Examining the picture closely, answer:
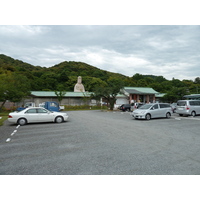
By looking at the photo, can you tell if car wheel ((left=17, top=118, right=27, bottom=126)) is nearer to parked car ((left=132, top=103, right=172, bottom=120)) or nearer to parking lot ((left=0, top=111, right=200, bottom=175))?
parking lot ((left=0, top=111, right=200, bottom=175))

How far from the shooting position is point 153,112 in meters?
15.7

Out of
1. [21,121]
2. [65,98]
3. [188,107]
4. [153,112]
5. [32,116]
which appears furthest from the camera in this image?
[65,98]

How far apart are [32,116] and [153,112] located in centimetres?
1037

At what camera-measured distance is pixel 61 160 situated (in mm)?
5004

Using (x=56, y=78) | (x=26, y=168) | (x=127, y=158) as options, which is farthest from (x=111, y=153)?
(x=56, y=78)

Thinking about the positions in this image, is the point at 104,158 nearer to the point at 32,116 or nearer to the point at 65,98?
the point at 32,116

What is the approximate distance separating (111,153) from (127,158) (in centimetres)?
69

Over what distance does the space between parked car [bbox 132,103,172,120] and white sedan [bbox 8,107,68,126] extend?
7.01 metres

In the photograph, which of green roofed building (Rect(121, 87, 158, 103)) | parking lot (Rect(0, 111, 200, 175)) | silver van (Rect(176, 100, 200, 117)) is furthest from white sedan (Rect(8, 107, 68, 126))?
green roofed building (Rect(121, 87, 158, 103))

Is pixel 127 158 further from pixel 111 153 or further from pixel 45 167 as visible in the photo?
pixel 45 167

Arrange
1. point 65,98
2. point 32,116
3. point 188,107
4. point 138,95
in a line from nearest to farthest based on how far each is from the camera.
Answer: point 32,116 < point 188,107 < point 65,98 < point 138,95

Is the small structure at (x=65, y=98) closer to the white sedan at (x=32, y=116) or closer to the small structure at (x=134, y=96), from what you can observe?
the small structure at (x=134, y=96)

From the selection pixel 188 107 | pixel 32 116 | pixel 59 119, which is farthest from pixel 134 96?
pixel 32 116

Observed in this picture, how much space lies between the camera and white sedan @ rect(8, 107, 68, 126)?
12.6 metres
